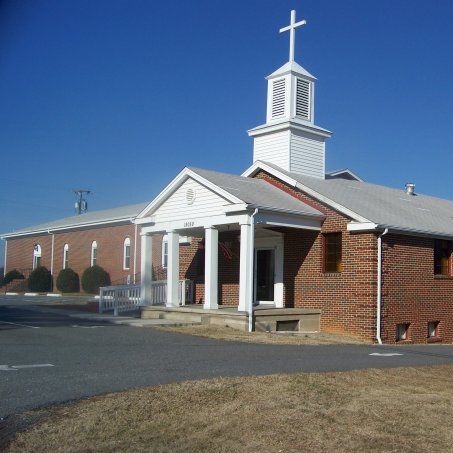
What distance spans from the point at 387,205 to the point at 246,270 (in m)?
6.57

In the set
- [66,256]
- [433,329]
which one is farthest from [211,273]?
[66,256]

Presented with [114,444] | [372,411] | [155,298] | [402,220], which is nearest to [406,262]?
[402,220]

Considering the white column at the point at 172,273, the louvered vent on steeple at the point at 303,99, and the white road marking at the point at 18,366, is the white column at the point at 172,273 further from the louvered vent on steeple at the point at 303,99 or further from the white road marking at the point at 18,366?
the white road marking at the point at 18,366

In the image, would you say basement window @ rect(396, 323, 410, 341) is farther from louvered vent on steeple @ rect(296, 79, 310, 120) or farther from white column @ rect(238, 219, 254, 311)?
louvered vent on steeple @ rect(296, 79, 310, 120)

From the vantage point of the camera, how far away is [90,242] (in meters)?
42.0

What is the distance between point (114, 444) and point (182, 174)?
47.7 ft

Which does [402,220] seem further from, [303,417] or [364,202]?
[303,417]

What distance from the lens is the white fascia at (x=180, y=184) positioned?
18.6 meters

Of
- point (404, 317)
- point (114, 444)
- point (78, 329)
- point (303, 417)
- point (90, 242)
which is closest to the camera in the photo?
point (114, 444)

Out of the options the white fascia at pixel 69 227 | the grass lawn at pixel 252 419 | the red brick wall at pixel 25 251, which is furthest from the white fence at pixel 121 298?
the red brick wall at pixel 25 251

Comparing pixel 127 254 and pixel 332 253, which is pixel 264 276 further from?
pixel 127 254

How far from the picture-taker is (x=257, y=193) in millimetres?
19703

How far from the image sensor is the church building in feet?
60.2

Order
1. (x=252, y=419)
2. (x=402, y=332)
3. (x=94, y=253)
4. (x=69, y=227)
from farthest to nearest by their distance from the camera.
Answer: (x=69, y=227), (x=94, y=253), (x=402, y=332), (x=252, y=419)
